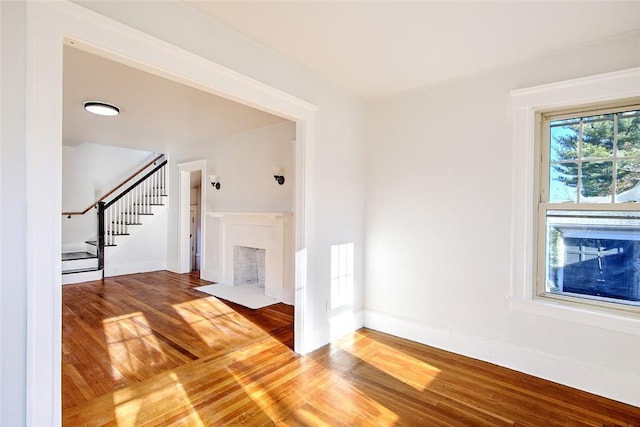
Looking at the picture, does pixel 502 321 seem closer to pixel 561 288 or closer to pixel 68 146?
pixel 561 288

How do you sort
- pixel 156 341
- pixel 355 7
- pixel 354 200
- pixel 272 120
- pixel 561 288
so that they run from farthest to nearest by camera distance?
1. pixel 272 120
2. pixel 354 200
3. pixel 156 341
4. pixel 561 288
5. pixel 355 7

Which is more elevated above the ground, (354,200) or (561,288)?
(354,200)

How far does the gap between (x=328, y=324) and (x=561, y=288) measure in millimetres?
2073

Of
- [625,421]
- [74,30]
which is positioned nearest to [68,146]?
[74,30]

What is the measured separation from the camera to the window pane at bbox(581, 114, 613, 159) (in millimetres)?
2445

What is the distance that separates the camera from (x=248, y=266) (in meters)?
5.78

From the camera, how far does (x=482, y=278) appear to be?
287 cm

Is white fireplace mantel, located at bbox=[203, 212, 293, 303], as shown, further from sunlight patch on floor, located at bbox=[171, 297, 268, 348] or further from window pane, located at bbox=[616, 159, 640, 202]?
window pane, located at bbox=[616, 159, 640, 202]

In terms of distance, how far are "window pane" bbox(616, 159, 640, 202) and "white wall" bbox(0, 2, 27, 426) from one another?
371 centimetres

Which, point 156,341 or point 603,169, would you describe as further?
point 156,341

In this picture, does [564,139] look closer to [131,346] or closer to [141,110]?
[131,346]

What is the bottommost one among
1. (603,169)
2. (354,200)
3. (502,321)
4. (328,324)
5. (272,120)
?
(328,324)

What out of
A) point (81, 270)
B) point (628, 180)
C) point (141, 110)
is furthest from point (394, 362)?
point (81, 270)

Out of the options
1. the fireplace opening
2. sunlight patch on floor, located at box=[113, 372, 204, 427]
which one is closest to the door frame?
sunlight patch on floor, located at box=[113, 372, 204, 427]
